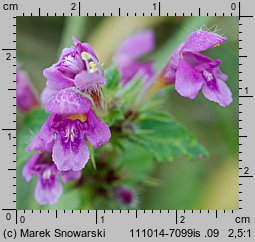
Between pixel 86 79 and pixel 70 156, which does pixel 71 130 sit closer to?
pixel 70 156

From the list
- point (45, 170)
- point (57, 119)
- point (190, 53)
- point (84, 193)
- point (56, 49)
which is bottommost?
point (84, 193)

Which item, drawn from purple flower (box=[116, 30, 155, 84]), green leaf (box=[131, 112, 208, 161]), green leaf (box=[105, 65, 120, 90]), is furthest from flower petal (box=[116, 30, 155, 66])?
green leaf (box=[105, 65, 120, 90])

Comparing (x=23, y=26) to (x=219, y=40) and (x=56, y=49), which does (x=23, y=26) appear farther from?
(x=219, y=40)

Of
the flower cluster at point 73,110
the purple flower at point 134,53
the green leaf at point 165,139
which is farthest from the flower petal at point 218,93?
the purple flower at point 134,53

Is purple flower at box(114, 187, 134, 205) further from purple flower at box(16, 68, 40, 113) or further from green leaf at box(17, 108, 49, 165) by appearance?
purple flower at box(16, 68, 40, 113)

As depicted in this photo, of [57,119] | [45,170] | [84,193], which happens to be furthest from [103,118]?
[84,193]
